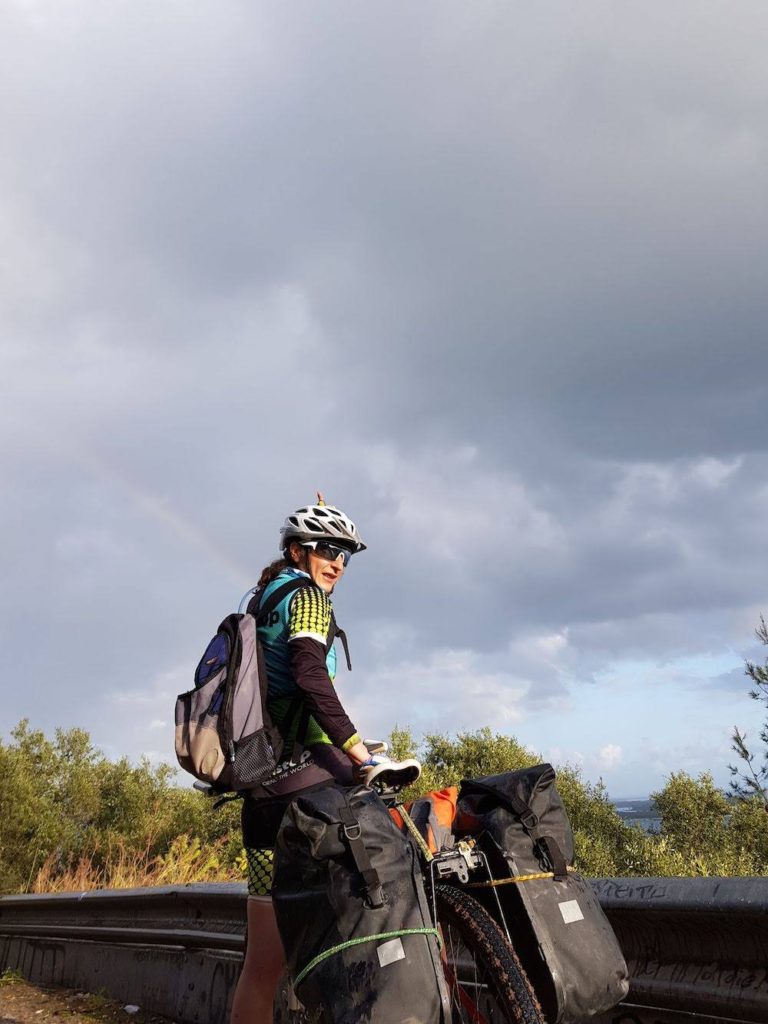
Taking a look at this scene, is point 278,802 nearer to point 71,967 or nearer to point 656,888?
point 656,888

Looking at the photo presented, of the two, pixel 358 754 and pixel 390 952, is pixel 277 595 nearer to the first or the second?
pixel 358 754

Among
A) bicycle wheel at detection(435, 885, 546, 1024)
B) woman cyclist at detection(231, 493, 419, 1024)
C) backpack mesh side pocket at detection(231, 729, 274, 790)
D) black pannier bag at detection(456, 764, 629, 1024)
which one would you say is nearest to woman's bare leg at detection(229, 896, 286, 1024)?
woman cyclist at detection(231, 493, 419, 1024)

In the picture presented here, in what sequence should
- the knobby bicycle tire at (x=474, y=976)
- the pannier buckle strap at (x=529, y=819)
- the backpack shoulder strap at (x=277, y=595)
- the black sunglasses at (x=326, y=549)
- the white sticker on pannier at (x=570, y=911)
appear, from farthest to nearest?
the black sunglasses at (x=326, y=549)
the backpack shoulder strap at (x=277, y=595)
the pannier buckle strap at (x=529, y=819)
the white sticker on pannier at (x=570, y=911)
the knobby bicycle tire at (x=474, y=976)

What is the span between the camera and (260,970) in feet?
10.6

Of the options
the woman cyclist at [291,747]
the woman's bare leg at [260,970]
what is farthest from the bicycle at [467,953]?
the woman's bare leg at [260,970]

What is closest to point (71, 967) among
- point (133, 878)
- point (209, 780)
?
point (133, 878)

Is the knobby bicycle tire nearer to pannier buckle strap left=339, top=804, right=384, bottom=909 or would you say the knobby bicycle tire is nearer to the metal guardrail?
pannier buckle strap left=339, top=804, right=384, bottom=909

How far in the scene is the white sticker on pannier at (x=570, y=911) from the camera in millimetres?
2842

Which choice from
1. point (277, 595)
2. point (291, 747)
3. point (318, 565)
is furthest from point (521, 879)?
point (318, 565)

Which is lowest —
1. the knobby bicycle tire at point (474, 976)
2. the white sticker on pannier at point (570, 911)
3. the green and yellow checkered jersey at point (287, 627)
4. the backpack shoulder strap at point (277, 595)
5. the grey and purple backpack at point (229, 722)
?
the knobby bicycle tire at point (474, 976)

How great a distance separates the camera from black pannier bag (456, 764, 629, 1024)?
273 centimetres

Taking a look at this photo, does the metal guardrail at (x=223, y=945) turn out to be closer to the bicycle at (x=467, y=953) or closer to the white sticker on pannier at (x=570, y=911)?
the white sticker on pannier at (x=570, y=911)

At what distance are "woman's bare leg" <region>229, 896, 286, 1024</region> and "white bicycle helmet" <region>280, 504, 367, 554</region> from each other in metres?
1.48

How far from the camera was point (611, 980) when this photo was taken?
2.78 m
